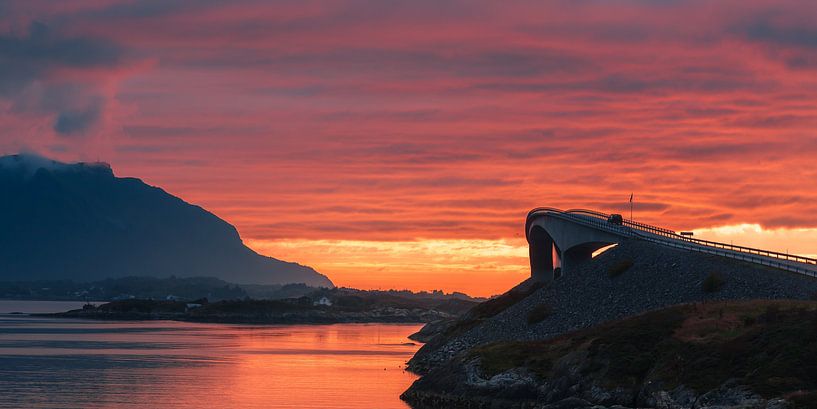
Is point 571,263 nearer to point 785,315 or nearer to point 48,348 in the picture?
point 785,315

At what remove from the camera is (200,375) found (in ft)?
399

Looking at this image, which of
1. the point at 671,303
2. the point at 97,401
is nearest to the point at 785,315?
the point at 671,303

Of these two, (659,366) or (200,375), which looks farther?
(200,375)

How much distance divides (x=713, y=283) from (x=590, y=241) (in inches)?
1684

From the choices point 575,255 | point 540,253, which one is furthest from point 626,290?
point 540,253

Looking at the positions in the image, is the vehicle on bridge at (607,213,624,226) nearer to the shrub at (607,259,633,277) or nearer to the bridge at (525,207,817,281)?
the bridge at (525,207,817,281)

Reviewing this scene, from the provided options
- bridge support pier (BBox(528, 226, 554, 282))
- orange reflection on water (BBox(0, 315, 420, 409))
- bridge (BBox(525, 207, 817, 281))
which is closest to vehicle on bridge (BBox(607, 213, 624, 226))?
bridge (BBox(525, 207, 817, 281))

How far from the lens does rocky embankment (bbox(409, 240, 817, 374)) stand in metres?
95.1

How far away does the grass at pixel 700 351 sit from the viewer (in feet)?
220

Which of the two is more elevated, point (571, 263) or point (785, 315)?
point (571, 263)

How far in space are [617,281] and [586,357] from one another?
32.5 metres

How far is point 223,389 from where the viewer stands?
10494 centimetres

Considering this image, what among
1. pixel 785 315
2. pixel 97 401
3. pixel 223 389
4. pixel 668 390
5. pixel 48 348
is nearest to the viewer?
pixel 668 390

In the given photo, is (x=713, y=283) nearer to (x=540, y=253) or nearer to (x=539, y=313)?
(x=539, y=313)
